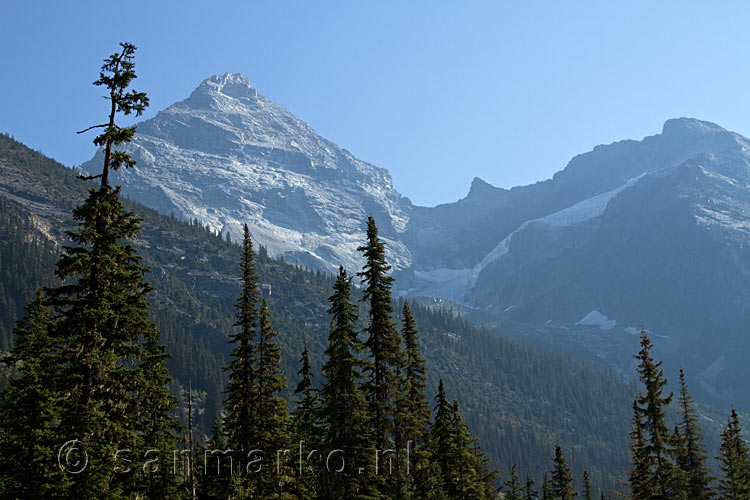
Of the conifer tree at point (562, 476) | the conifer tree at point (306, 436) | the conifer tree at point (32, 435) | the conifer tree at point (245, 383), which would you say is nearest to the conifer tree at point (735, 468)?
the conifer tree at point (562, 476)

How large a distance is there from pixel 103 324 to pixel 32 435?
14.7 feet

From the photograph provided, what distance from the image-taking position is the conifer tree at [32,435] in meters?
22.2

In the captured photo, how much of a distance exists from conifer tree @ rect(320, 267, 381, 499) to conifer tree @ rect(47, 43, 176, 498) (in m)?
14.1

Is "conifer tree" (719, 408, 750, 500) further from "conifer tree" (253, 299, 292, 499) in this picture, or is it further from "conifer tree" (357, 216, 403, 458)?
"conifer tree" (253, 299, 292, 499)

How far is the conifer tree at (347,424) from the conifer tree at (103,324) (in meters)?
14.1

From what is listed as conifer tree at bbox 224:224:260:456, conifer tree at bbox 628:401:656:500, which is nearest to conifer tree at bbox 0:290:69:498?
conifer tree at bbox 224:224:260:456

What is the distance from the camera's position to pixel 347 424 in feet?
119

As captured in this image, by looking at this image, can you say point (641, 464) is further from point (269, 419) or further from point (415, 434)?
point (269, 419)

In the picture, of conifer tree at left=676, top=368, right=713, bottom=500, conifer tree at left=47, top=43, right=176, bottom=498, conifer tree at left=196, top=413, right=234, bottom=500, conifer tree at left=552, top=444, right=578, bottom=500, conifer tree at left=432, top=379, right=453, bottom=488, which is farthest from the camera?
conifer tree at left=552, top=444, right=578, bottom=500

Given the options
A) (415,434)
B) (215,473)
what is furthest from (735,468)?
(215,473)

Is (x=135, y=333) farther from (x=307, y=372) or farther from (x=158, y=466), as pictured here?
(x=307, y=372)

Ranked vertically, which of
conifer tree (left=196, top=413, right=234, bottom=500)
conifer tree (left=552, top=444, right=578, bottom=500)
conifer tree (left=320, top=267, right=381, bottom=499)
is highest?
conifer tree (left=320, top=267, right=381, bottom=499)

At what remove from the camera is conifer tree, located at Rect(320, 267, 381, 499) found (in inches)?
1426

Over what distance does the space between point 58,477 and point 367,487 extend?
18263mm
